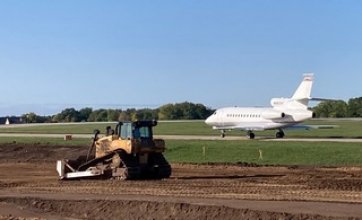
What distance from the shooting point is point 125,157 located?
104 feet

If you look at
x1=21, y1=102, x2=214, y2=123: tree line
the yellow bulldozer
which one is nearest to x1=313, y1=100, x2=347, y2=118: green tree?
x1=21, y1=102, x2=214, y2=123: tree line

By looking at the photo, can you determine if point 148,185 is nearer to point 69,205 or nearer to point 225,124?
point 69,205

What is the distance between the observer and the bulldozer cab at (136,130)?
3122 centimetres

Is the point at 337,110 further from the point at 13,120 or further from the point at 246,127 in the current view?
the point at 246,127

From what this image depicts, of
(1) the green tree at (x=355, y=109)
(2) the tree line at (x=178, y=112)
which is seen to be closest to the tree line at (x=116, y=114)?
(2) the tree line at (x=178, y=112)

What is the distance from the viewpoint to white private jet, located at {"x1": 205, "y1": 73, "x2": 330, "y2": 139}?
70.5 m

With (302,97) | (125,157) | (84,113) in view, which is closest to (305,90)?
(302,97)

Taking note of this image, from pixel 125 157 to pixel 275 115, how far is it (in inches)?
1594

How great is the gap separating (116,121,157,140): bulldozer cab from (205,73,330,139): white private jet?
3799 cm

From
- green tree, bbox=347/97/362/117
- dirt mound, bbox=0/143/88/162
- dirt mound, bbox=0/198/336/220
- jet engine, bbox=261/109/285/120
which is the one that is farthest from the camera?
green tree, bbox=347/97/362/117

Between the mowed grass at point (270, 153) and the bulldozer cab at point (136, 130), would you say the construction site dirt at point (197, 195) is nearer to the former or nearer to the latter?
the bulldozer cab at point (136, 130)

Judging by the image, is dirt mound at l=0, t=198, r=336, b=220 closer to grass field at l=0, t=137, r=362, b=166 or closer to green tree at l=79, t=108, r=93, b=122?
grass field at l=0, t=137, r=362, b=166

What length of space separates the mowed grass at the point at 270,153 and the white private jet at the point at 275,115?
1492 cm

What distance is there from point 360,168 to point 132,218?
20.5 m
